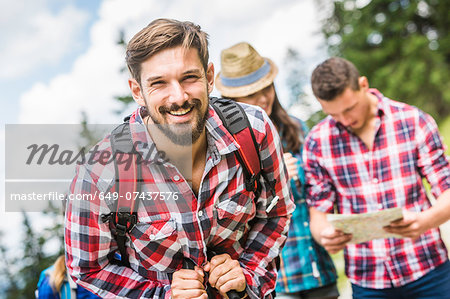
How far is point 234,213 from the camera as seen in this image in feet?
7.02

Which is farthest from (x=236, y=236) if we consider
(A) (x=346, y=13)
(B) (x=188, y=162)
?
(A) (x=346, y=13)

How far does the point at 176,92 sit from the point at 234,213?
2.30ft

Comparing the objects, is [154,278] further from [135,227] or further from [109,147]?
[109,147]

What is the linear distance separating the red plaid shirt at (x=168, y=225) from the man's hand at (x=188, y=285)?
0.34ft

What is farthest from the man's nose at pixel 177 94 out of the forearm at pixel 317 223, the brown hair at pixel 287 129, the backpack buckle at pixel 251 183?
the forearm at pixel 317 223

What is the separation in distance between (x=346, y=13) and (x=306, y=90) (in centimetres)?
935

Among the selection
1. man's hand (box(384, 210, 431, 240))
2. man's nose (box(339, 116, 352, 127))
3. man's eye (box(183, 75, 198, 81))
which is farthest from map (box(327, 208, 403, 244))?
man's eye (box(183, 75, 198, 81))

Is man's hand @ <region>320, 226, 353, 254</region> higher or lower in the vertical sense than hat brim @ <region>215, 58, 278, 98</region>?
lower

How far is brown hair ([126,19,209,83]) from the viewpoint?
2.02 m

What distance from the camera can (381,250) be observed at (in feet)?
10.3

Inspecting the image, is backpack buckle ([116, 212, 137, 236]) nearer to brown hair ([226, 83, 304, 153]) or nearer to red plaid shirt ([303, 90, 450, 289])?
red plaid shirt ([303, 90, 450, 289])

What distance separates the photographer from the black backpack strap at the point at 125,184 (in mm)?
1972

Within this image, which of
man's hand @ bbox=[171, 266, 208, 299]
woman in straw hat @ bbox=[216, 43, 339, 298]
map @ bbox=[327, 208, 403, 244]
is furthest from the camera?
woman in straw hat @ bbox=[216, 43, 339, 298]

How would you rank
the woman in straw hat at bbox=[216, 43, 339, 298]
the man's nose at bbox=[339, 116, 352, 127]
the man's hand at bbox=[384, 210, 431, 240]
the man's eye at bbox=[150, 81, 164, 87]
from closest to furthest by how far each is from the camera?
the man's eye at bbox=[150, 81, 164, 87] < the man's hand at bbox=[384, 210, 431, 240] < the man's nose at bbox=[339, 116, 352, 127] < the woman in straw hat at bbox=[216, 43, 339, 298]
